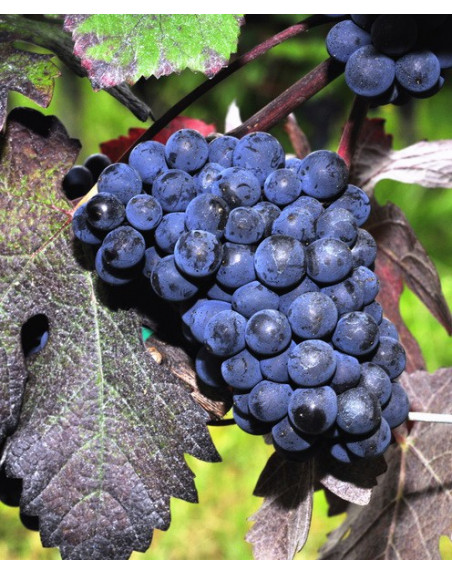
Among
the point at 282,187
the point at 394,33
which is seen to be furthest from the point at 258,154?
the point at 394,33

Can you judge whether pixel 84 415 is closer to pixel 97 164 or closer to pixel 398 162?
pixel 97 164

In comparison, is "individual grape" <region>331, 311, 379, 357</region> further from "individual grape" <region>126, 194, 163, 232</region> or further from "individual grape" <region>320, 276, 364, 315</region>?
"individual grape" <region>126, 194, 163, 232</region>

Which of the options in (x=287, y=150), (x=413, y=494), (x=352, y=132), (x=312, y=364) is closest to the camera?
(x=312, y=364)

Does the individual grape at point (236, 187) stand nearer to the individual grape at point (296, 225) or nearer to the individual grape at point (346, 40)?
the individual grape at point (296, 225)

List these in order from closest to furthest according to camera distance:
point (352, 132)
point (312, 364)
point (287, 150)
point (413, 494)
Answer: point (312, 364)
point (352, 132)
point (413, 494)
point (287, 150)

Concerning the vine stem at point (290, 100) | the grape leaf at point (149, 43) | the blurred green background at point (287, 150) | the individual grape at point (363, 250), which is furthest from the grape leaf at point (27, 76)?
the blurred green background at point (287, 150)

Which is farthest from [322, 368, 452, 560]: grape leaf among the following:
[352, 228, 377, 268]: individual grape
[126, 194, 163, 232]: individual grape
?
[126, 194, 163, 232]: individual grape

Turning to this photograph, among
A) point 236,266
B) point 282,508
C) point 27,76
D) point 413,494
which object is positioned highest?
point 27,76

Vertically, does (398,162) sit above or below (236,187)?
below
